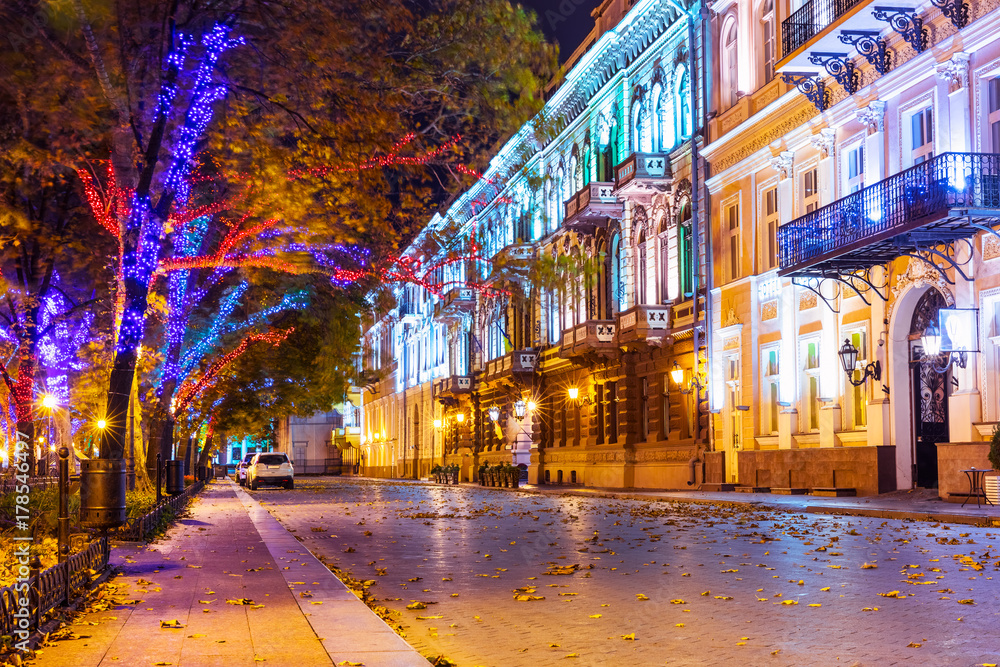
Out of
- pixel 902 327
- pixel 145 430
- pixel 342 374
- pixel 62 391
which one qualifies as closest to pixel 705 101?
pixel 902 327

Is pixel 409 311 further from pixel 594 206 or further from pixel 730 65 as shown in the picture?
pixel 730 65

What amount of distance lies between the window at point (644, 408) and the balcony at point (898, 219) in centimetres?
1198

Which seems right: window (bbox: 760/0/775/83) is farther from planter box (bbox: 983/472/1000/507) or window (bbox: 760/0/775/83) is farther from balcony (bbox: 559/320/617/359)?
planter box (bbox: 983/472/1000/507)

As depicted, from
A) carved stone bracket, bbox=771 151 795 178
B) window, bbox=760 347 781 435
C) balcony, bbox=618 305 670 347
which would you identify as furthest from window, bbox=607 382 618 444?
carved stone bracket, bbox=771 151 795 178

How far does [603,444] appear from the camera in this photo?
4309 cm

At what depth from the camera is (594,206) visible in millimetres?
41094

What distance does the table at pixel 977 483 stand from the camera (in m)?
21.1

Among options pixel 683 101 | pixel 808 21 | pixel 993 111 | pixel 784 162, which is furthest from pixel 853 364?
pixel 683 101

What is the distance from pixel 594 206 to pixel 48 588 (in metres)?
34.5

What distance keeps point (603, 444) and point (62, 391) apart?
18.9m

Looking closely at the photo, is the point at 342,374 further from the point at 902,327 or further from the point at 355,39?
the point at 355,39

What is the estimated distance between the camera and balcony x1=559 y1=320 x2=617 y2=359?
40281 mm

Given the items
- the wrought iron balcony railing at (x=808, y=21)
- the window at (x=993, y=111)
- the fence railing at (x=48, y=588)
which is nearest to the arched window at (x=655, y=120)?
the wrought iron balcony railing at (x=808, y=21)

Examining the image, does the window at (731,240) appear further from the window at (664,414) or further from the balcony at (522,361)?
the balcony at (522,361)
